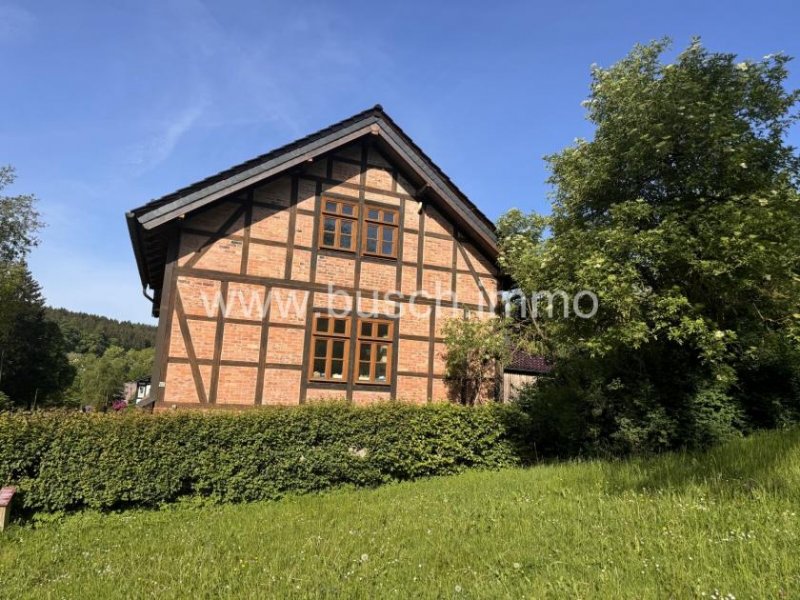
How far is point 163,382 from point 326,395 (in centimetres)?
337

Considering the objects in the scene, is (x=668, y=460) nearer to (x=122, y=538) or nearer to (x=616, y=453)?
(x=616, y=453)

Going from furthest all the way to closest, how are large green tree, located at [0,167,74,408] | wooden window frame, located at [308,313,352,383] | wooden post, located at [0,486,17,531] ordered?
large green tree, located at [0,167,74,408] < wooden window frame, located at [308,313,352,383] < wooden post, located at [0,486,17,531]

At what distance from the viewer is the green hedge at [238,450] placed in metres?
7.29

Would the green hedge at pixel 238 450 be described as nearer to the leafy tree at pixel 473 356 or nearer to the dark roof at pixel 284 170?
the leafy tree at pixel 473 356

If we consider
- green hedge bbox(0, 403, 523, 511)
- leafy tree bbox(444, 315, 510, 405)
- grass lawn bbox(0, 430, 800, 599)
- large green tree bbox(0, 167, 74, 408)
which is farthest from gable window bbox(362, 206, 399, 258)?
large green tree bbox(0, 167, 74, 408)

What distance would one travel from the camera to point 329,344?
1209 cm

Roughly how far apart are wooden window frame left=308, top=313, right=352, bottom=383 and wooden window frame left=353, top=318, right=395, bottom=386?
239 mm

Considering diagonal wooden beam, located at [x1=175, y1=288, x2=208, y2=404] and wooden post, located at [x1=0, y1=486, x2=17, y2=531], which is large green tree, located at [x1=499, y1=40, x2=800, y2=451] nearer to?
diagonal wooden beam, located at [x1=175, y1=288, x2=208, y2=404]

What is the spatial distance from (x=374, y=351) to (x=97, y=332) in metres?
94.4

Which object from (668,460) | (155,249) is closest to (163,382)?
(155,249)

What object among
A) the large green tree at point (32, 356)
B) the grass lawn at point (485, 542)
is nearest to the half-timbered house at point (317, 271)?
the grass lawn at point (485, 542)

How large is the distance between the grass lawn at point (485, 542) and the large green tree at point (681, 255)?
1253 millimetres

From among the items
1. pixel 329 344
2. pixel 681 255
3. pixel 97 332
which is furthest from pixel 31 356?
pixel 97 332

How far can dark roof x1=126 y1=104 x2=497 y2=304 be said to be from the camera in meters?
10.8
